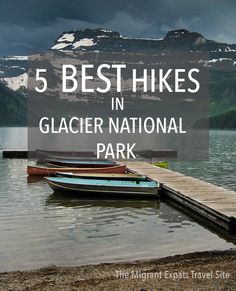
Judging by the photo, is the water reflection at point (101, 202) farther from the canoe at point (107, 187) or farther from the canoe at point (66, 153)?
the canoe at point (66, 153)

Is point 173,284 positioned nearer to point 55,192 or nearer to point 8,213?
point 8,213

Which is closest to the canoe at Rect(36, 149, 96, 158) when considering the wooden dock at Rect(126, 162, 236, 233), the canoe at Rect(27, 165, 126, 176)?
the canoe at Rect(27, 165, 126, 176)

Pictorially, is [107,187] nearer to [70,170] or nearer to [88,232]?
[88,232]

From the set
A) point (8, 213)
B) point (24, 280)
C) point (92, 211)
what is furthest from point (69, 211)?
point (24, 280)

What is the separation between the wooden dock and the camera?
24.7 meters

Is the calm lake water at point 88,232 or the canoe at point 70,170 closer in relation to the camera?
the calm lake water at point 88,232

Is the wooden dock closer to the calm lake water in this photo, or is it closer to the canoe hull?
the calm lake water

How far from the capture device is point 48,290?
14.6 m

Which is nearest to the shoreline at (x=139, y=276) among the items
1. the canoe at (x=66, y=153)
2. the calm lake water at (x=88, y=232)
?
the calm lake water at (x=88, y=232)

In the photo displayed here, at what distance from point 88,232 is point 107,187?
1095 centimetres

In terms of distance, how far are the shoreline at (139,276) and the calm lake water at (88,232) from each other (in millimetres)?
1649

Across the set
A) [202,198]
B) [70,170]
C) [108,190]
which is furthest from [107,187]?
[70,170]

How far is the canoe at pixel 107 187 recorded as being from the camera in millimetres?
35156

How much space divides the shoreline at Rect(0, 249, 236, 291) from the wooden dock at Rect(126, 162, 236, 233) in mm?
5551
